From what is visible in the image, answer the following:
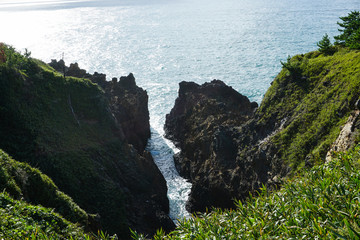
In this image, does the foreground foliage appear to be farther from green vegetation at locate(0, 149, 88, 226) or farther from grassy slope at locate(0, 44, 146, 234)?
grassy slope at locate(0, 44, 146, 234)

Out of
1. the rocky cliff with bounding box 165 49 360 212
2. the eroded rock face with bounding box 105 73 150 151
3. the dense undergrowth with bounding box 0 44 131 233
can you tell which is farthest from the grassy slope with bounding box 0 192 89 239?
the eroded rock face with bounding box 105 73 150 151

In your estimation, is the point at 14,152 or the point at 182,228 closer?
the point at 182,228

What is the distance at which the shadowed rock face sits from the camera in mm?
39938

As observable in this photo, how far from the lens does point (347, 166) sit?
36.8 feet

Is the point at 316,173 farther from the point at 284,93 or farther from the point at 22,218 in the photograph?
the point at 284,93

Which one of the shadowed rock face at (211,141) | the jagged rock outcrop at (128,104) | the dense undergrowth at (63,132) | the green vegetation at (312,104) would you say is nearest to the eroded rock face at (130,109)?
the jagged rock outcrop at (128,104)

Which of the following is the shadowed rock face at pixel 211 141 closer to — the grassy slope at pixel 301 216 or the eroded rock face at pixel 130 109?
the eroded rock face at pixel 130 109

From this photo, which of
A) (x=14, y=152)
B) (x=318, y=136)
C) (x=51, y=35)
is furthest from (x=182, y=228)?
(x=51, y=35)

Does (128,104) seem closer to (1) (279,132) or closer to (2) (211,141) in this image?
(2) (211,141)

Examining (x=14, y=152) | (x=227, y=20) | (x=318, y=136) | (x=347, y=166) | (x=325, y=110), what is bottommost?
(x=14, y=152)

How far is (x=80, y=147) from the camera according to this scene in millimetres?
38594

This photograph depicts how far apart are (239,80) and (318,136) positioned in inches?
3214

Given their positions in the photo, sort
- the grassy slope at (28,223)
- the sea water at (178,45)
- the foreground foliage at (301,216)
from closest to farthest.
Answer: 1. the foreground foliage at (301,216)
2. the grassy slope at (28,223)
3. the sea water at (178,45)

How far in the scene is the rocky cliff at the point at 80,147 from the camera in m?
33.3
